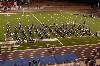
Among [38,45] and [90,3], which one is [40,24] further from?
[90,3]

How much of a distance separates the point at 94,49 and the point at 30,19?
75.2 feet

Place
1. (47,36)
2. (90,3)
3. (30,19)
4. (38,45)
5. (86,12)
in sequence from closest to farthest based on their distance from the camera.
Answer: (38,45) → (47,36) → (30,19) → (86,12) → (90,3)

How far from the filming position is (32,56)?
49469 millimetres

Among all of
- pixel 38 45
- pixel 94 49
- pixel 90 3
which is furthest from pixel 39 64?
pixel 90 3

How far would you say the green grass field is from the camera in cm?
5775

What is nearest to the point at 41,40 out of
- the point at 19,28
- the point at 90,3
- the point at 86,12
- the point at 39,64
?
the point at 19,28

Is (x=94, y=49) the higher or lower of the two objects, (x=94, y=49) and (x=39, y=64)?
the lower

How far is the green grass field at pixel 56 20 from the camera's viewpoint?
5775cm

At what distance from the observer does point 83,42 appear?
190 ft

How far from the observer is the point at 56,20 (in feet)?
234

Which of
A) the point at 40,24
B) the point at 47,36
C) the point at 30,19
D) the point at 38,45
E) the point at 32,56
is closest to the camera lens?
the point at 32,56

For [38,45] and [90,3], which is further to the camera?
[90,3]

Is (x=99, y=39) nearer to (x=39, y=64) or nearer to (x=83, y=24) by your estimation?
(x=83, y=24)

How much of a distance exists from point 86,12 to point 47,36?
29344mm
